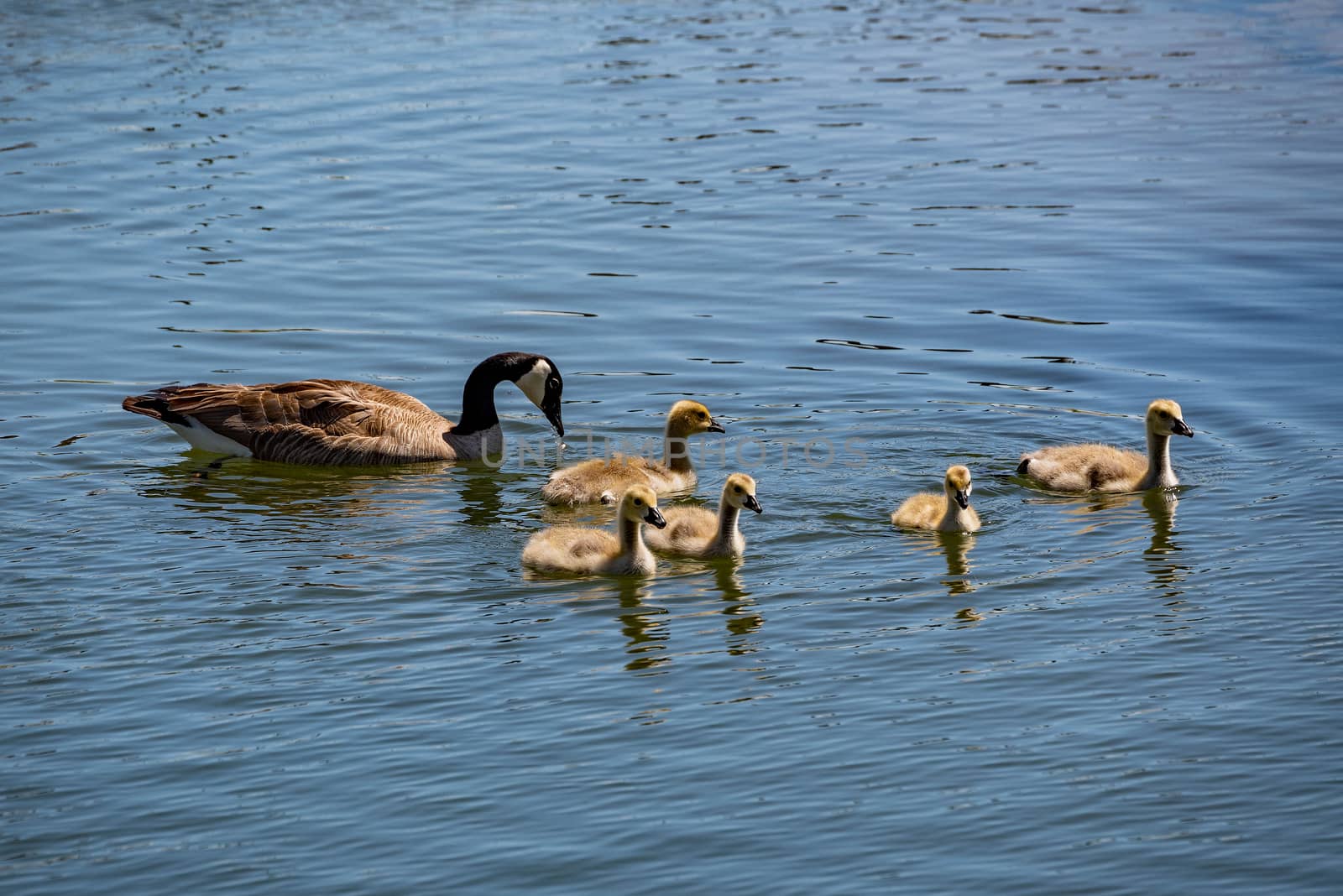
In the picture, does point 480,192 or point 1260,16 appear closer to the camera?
point 480,192

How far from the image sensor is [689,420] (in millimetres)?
13891

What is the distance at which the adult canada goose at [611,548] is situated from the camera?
11.5m

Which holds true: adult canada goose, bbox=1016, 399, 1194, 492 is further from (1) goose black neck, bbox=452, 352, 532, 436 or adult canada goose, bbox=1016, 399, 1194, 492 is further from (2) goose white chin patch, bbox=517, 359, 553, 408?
(1) goose black neck, bbox=452, 352, 532, 436

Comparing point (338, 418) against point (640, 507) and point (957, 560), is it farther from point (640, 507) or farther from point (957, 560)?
point (957, 560)

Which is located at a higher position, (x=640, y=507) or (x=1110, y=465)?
(x=640, y=507)

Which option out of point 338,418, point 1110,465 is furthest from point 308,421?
point 1110,465

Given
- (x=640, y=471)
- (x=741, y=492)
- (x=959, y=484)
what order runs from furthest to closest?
(x=640, y=471) < (x=959, y=484) < (x=741, y=492)

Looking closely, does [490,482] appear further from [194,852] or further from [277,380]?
[194,852]

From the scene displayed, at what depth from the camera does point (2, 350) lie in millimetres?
17484

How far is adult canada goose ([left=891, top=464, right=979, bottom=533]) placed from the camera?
39.4ft

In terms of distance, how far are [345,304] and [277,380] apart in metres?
2.53

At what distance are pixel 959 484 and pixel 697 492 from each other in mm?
2431

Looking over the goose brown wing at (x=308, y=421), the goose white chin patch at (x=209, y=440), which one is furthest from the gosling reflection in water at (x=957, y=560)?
the goose white chin patch at (x=209, y=440)

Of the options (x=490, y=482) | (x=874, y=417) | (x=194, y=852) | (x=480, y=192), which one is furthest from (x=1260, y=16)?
(x=194, y=852)
